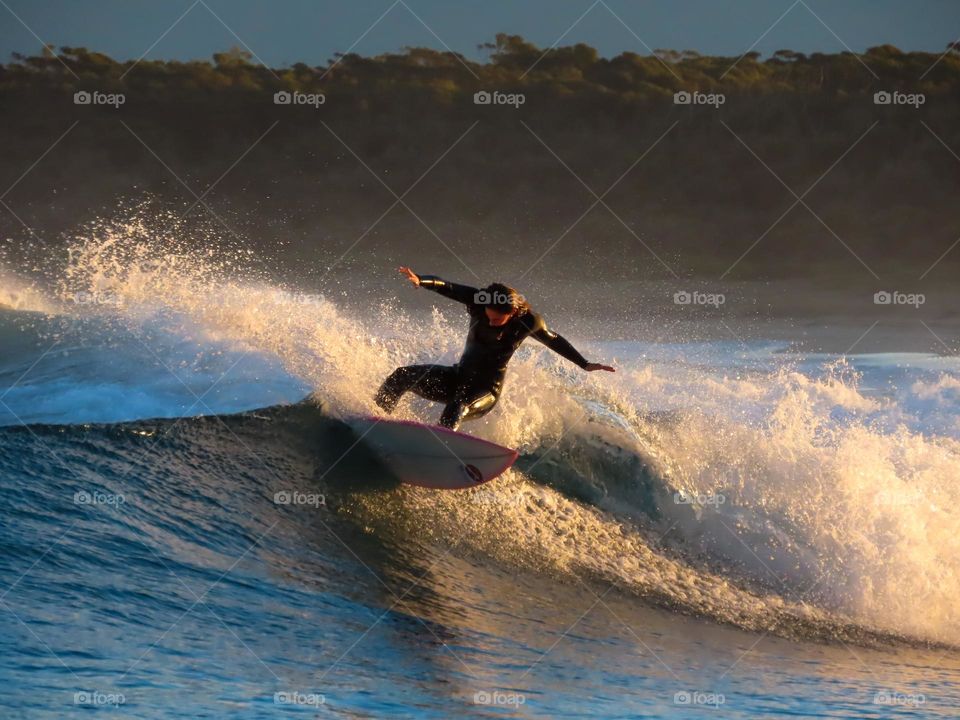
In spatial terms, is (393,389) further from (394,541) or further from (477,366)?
(394,541)

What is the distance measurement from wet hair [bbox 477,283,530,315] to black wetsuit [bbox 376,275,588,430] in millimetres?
62

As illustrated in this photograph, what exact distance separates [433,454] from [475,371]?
2.18 ft

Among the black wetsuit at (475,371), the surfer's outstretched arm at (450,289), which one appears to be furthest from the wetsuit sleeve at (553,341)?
the surfer's outstretched arm at (450,289)

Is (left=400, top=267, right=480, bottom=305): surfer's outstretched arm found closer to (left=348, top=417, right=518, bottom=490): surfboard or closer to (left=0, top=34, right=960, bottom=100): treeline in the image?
(left=348, top=417, right=518, bottom=490): surfboard

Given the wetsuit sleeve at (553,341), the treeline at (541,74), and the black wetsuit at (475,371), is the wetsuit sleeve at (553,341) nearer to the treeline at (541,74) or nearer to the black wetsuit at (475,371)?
the black wetsuit at (475,371)

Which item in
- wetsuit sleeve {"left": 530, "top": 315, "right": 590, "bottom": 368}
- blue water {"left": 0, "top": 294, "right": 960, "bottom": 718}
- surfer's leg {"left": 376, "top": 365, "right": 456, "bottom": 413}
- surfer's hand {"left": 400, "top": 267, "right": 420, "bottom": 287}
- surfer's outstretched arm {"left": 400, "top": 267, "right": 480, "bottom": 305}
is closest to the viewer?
blue water {"left": 0, "top": 294, "right": 960, "bottom": 718}

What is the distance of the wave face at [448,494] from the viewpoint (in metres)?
8.27

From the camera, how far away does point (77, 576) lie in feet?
21.6

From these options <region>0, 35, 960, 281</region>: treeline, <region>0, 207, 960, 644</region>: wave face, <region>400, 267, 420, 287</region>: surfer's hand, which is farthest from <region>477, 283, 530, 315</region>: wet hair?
<region>0, 35, 960, 281</region>: treeline

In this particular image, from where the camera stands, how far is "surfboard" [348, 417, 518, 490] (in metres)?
8.22

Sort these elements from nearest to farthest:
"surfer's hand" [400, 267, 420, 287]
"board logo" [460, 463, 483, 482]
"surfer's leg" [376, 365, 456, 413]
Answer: "surfer's hand" [400, 267, 420, 287] → "board logo" [460, 463, 483, 482] → "surfer's leg" [376, 365, 456, 413]

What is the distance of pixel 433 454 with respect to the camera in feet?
27.4

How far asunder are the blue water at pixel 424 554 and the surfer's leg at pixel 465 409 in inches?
24.8

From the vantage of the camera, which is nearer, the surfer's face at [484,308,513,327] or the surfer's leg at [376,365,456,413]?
the surfer's face at [484,308,513,327]
